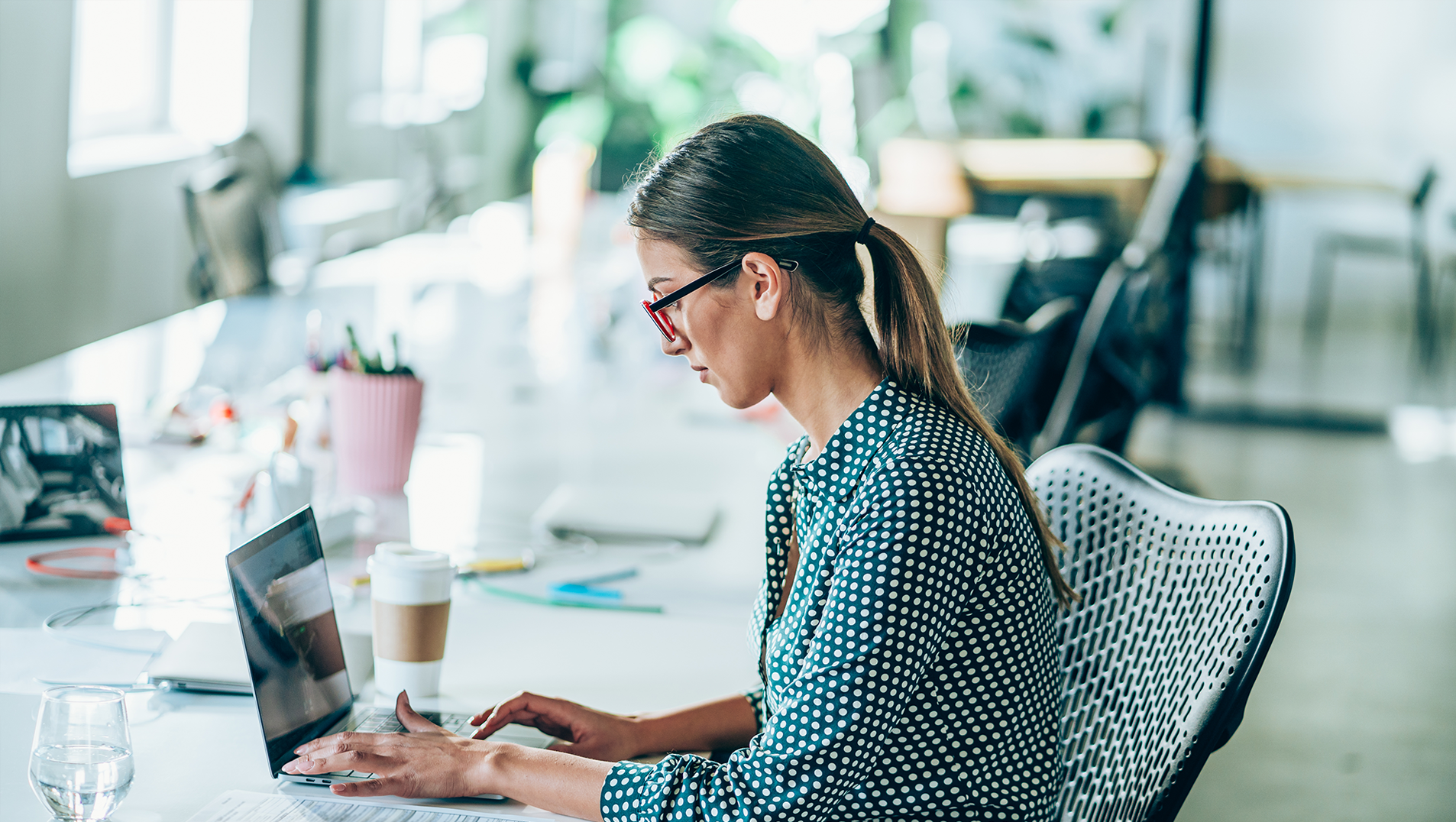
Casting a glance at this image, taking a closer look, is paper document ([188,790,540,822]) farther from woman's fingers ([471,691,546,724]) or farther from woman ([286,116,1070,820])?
woman's fingers ([471,691,546,724])

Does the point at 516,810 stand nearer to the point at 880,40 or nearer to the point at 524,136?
the point at 880,40

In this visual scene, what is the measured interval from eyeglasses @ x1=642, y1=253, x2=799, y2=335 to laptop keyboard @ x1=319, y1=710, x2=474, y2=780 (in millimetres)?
382

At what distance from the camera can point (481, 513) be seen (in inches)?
73.3

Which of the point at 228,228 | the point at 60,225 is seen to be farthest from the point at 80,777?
the point at 228,228

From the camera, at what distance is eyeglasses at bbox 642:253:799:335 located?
1113 mm

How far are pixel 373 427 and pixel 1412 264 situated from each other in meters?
6.67

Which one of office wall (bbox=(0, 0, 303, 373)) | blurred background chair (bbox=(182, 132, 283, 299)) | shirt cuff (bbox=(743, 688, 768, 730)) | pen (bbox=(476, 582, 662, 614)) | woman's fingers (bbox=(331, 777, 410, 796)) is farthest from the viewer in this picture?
blurred background chair (bbox=(182, 132, 283, 299))

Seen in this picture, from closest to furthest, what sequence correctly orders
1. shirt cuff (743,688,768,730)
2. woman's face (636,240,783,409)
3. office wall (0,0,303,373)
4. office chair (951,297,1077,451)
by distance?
woman's face (636,240,783,409), shirt cuff (743,688,768,730), office chair (951,297,1077,451), office wall (0,0,303,373)

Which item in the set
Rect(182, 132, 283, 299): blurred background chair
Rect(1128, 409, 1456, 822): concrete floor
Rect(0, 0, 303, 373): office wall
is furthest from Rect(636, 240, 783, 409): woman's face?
Rect(182, 132, 283, 299): blurred background chair

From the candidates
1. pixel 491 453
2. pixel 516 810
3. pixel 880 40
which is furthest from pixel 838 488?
pixel 880 40

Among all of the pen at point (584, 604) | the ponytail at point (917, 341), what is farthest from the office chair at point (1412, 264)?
the ponytail at point (917, 341)

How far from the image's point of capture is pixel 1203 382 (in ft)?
22.8

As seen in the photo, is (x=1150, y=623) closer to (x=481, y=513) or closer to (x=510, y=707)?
(x=510, y=707)

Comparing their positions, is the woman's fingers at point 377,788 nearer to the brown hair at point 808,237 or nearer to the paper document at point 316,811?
the paper document at point 316,811
